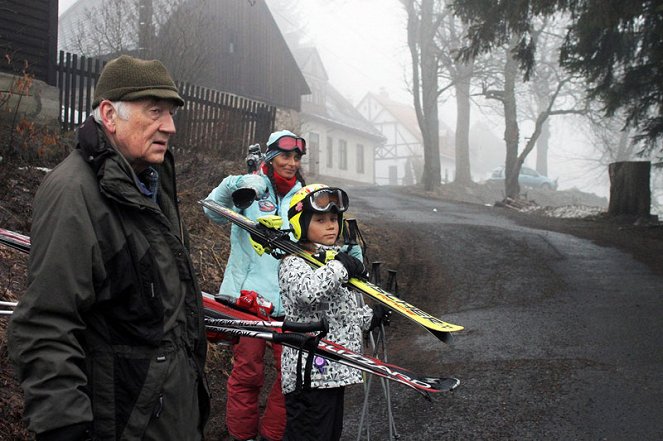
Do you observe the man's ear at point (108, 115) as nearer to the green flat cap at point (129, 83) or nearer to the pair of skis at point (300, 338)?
the green flat cap at point (129, 83)

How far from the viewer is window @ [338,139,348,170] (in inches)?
1823

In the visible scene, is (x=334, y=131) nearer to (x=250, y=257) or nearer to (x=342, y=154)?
(x=342, y=154)

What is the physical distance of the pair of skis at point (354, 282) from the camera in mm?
3398

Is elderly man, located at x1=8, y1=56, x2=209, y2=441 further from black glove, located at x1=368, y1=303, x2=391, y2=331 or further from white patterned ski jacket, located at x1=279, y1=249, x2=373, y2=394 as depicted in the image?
black glove, located at x1=368, y1=303, x2=391, y2=331

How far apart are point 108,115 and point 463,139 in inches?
1371

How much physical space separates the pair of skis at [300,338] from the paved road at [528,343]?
2.05ft

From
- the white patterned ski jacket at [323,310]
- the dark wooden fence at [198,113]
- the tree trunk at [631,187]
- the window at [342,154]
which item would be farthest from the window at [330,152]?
the white patterned ski jacket at [323,310]

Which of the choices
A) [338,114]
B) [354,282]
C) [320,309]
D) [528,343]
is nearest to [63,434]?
[320,309]

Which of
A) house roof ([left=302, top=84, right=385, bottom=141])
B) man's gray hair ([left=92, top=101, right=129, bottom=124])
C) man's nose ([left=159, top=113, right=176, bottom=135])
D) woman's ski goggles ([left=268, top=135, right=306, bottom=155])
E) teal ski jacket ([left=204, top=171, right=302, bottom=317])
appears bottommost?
teal ski jacket ([left=204, top=171, right=302, bottom=317])

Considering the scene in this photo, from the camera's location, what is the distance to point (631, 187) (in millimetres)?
14195

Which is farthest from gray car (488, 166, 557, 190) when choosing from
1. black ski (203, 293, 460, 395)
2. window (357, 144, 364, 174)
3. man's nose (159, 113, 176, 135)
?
man's nose (159, 113, 176, 135)

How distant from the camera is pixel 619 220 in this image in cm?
1428

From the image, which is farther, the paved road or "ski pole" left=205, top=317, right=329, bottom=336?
the paved road

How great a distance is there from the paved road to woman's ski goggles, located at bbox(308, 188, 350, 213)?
1.25 meters
